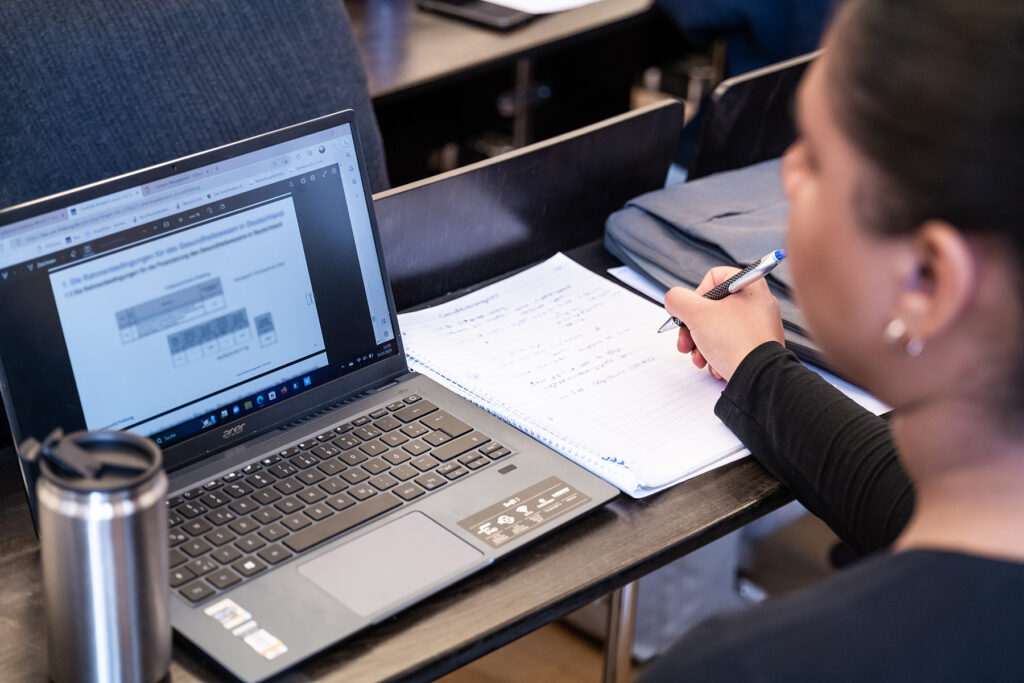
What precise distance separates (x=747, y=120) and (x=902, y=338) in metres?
0.88

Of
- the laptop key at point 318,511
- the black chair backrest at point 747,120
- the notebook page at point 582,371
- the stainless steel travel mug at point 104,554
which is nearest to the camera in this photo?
the stainless steel travel mug at point 104,554

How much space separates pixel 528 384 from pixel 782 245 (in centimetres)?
34

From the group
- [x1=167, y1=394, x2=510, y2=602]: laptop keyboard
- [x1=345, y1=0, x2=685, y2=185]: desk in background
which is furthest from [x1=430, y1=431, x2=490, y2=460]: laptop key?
[x1=345, y1=0, x2=685, y2=185]: desk in background

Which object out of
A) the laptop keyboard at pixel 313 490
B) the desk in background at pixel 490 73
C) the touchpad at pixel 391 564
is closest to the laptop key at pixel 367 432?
the laptop keyboard at pixel 313 490

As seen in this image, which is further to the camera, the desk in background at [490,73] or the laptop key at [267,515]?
the desk in background at [490,73]

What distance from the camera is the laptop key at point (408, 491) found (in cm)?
89

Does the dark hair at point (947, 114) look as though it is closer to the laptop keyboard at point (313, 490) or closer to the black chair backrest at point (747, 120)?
the laptop keyboard at point (313, 490)

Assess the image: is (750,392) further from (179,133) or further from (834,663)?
(179,133)

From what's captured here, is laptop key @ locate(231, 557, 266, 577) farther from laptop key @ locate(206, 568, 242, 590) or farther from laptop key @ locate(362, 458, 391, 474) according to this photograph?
laptop key @ locate(362, 458, 391, 474)

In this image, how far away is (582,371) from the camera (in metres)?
1.07

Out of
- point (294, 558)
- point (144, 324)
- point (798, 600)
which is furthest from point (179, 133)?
point (798, 600)

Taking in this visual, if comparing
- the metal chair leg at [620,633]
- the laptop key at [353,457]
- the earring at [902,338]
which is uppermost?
the earring at [902,338]

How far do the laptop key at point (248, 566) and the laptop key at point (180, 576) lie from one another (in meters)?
0.03

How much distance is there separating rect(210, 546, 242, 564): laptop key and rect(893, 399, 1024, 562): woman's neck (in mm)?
443
